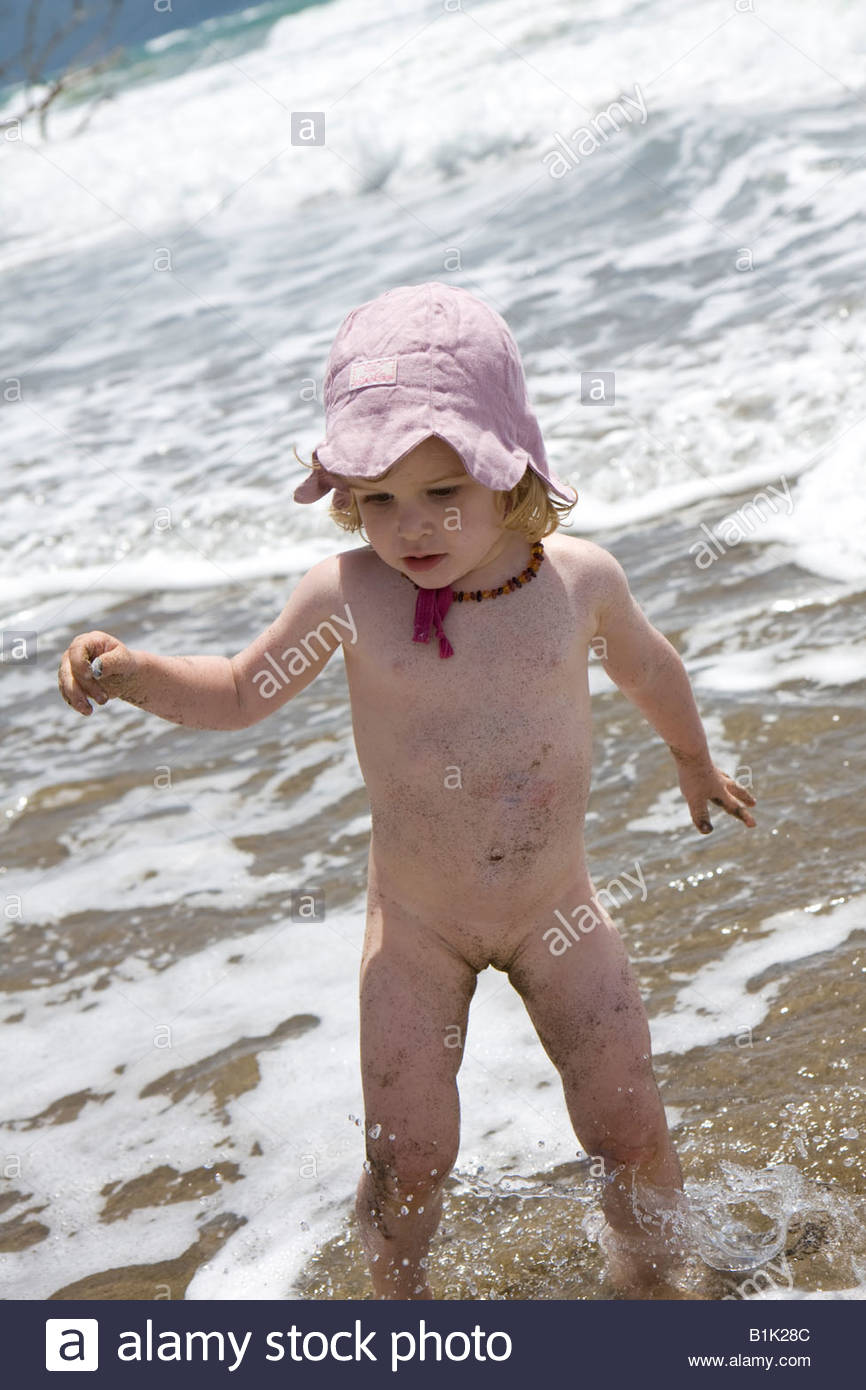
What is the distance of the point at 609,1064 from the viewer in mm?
2512

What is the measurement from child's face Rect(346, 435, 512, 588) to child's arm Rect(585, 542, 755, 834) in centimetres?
31

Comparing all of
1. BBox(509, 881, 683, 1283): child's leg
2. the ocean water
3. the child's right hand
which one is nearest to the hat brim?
the child's right hand

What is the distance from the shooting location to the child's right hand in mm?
2336

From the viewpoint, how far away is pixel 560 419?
23.3 feet

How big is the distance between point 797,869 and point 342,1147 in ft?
4.04

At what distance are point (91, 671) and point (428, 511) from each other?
→ 58 centimetres

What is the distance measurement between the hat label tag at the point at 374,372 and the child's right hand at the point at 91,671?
1.79 feet

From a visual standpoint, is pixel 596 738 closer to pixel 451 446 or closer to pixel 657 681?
pixel 657 681

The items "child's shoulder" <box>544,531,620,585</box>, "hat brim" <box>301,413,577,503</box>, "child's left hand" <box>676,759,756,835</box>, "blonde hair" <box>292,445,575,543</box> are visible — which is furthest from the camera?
"child's left hand" <box>676,759,756,835</box>

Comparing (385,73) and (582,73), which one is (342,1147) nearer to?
(582,73)

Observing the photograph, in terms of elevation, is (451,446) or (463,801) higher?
(451,446)

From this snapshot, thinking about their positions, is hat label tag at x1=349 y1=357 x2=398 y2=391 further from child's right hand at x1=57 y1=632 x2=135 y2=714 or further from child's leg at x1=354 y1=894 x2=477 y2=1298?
child's leg at x1=354 y1=894 x2=477 y2=1298

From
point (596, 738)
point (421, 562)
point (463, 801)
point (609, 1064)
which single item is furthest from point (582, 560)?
point (596, 738)
